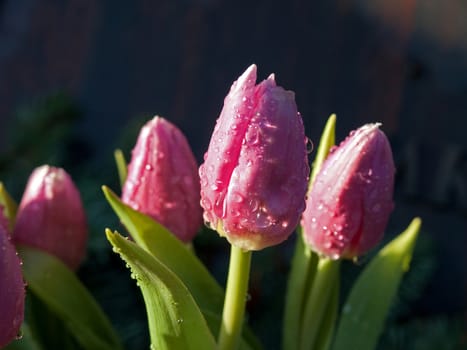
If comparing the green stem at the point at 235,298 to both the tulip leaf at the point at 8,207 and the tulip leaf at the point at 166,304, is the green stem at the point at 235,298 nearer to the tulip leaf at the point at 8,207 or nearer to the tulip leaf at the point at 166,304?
the tulip leaf at the point at 166,304

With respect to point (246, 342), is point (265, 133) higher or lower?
higher

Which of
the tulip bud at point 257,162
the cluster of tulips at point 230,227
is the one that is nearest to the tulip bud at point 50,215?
the cluster of tulips at point 230,227

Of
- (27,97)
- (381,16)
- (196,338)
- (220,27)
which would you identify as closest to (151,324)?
(196,338)

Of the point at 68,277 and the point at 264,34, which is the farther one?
the point at 264,34

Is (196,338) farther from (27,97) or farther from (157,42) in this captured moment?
(27,97)

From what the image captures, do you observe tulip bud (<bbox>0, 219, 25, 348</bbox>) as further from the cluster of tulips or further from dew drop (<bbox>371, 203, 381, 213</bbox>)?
dew drop (<bbox>371, 203, 381, 213</bbox>)

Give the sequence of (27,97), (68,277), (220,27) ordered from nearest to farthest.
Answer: (68,277) → (220,27) → (27,97)

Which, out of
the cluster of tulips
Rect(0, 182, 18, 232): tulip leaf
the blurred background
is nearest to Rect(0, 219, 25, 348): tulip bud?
the cluster of tulips
